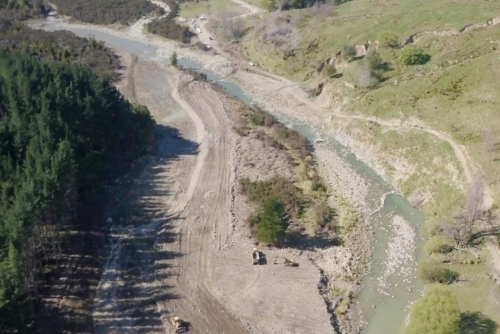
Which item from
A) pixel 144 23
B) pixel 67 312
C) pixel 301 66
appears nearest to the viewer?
pixel 67 312

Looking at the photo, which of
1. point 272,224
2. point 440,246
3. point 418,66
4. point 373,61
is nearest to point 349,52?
point 373,61

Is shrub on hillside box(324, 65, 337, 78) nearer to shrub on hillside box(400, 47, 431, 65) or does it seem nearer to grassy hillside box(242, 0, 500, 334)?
grassy hillside box(242, 0, 500, 334)

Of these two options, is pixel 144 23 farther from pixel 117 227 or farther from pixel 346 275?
pixel 346 275

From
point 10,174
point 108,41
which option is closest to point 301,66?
point 108,41

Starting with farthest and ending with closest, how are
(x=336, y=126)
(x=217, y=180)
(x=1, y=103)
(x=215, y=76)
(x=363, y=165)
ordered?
(x=215, y=76) < (x=336, y=126) < (x=363, y=165) < (x=217, y=180) < (x=1, y=103)

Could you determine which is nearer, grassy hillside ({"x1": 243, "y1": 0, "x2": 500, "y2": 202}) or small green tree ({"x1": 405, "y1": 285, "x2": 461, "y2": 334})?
small green tree ({"x1": 405, "y1": 285, "x2": 461, "y2": 334})

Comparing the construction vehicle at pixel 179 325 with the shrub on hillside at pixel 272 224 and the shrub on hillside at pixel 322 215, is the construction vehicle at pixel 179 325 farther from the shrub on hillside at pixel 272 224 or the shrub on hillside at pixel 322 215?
the shrub on hillside at pixel 322 215

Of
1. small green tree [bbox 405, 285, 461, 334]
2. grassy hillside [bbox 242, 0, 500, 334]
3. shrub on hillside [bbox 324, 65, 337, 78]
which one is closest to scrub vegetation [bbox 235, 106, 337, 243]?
grassy hillside [bbox 242, 0, 500, 334]
